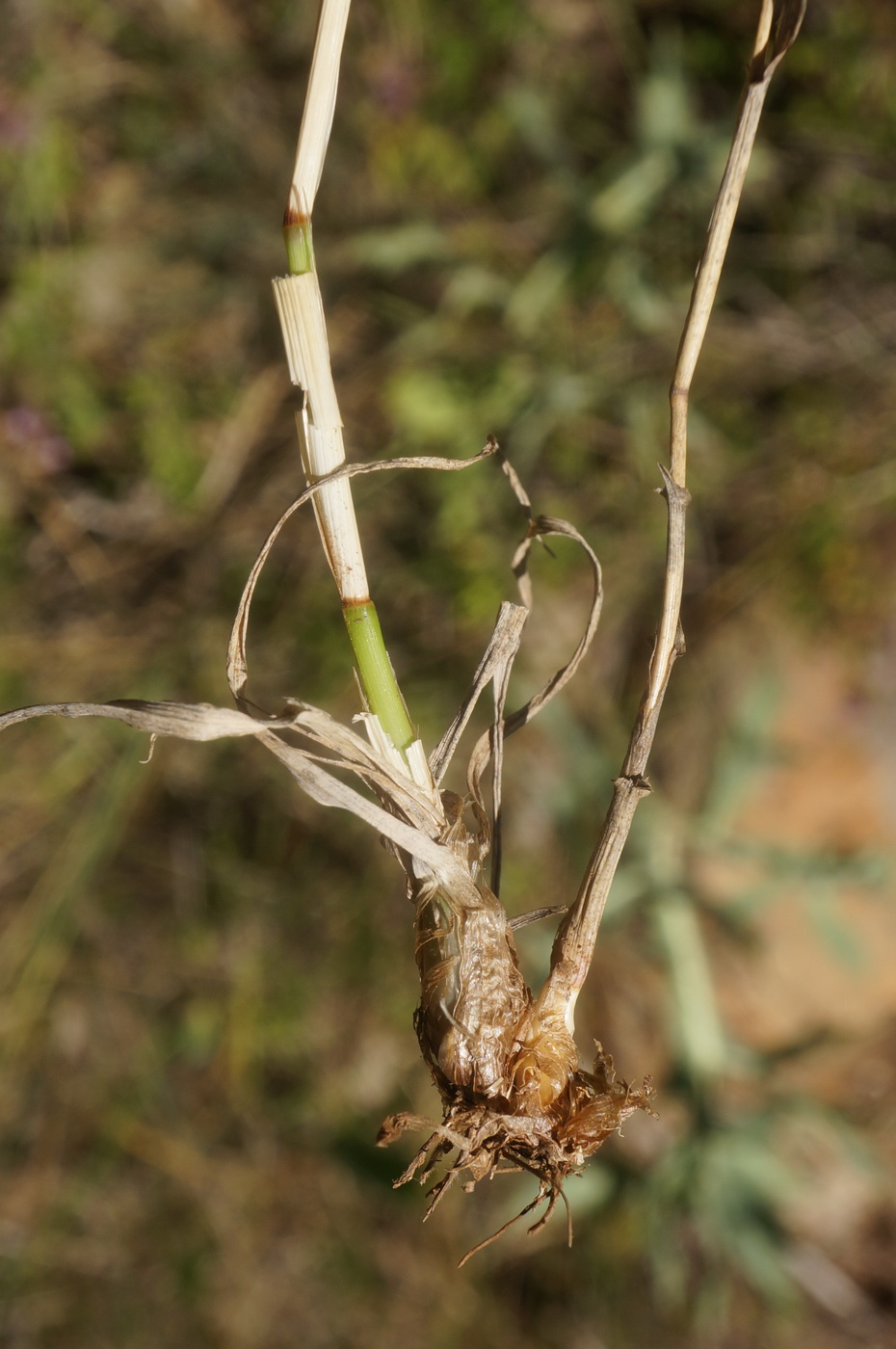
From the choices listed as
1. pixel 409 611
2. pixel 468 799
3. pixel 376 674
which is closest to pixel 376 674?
pixel 376 674

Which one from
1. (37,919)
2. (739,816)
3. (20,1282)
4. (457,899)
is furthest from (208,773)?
(457,899)

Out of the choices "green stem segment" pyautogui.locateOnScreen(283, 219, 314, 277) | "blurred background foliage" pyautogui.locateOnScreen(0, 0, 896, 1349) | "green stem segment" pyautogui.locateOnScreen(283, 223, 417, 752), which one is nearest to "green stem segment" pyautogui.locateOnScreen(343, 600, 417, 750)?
"green stem segment" pyautogui.locateOnScreen(283, 223, 417, 752)

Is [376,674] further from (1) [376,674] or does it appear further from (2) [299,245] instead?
(2) [299,245]

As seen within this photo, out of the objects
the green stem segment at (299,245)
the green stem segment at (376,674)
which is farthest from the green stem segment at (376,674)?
the green stem segment at (299,245)

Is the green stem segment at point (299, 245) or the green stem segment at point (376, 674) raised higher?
the green stem segment at point (299, 245)

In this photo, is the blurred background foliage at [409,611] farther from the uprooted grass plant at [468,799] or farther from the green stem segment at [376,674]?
the green stem segment at [376,674]

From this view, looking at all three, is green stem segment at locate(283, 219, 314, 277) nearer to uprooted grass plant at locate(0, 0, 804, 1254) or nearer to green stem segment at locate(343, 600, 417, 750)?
uprooted grass plant at locate(0, 0, 804, 1254)

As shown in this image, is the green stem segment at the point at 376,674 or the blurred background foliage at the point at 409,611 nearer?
the green stem segment at the point at 376,674

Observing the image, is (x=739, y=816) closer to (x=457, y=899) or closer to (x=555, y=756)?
(x=555, y=756)
